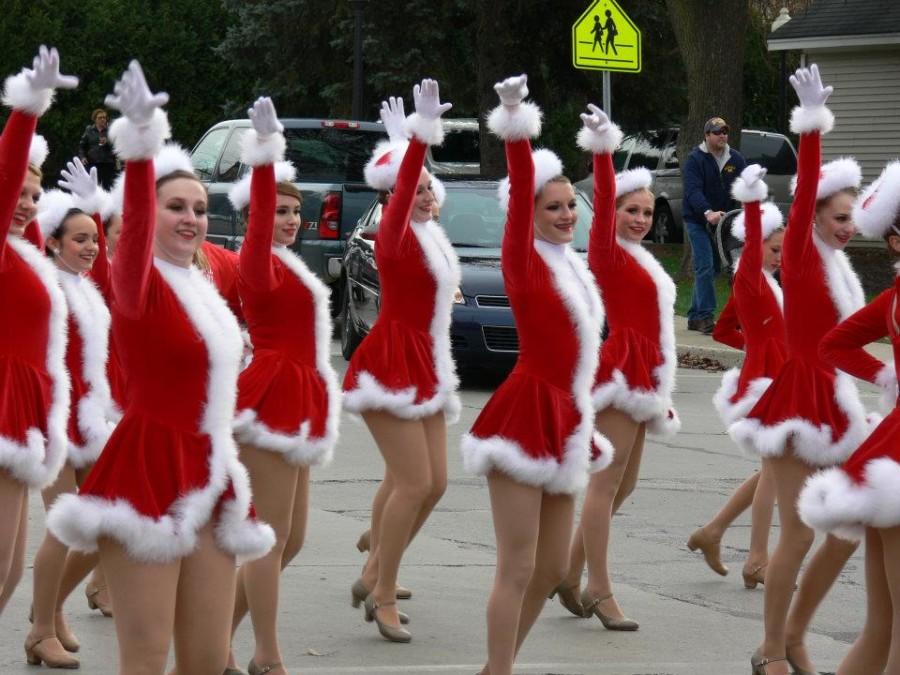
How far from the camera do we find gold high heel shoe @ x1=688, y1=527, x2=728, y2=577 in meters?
8.45

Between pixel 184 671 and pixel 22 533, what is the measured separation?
5.02 feet

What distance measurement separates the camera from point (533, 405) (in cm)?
618

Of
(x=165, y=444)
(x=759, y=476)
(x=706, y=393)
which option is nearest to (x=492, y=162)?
(x=706, y=393)

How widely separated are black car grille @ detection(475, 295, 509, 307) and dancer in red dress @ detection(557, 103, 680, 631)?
6.60m

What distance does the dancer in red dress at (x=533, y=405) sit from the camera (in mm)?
5980

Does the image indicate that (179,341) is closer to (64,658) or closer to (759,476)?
(64,658)

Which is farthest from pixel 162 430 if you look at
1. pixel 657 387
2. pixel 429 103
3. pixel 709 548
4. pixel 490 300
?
pixel 490 300

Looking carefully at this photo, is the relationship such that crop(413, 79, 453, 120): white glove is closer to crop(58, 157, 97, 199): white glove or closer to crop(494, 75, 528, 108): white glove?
crop(494, 75, 528, 108): white glove

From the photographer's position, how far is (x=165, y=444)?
494 centimetres

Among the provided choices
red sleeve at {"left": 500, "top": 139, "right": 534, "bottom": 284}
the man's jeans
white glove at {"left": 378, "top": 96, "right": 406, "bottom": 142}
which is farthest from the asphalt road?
the man's jeans

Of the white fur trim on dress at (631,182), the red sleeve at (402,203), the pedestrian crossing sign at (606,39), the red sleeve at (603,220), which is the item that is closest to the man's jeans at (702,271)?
the pedestrian crossing sign at (606,39)

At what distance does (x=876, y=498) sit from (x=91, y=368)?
10.6 ft

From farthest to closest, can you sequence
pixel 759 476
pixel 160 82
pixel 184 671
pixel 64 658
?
pixel 160 82 → pixel 759 476 → pixel 64 658 → pixel 184 671

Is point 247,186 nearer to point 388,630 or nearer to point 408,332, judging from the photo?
point 408,332
